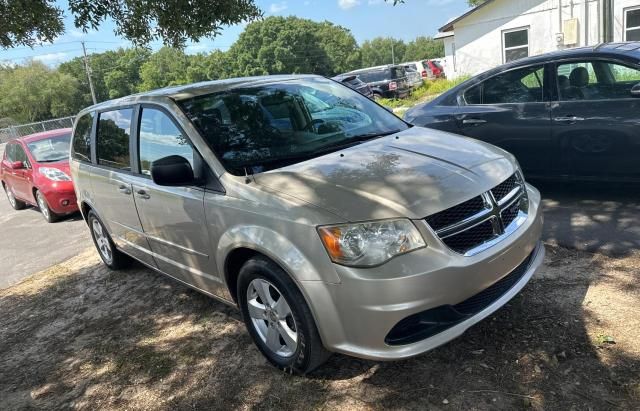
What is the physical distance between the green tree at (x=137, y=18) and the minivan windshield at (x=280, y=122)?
2.53 m

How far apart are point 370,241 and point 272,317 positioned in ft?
2.92

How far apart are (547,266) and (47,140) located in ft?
28.8

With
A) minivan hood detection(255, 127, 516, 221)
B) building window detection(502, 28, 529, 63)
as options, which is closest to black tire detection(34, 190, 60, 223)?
minivan hood detection(255, 127, 516, 221)

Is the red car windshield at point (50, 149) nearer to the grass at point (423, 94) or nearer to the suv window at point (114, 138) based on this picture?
the suv window at point (114, 138)

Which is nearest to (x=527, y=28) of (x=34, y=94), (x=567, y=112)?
(x=567, y=112)

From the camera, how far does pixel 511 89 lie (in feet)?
18.4

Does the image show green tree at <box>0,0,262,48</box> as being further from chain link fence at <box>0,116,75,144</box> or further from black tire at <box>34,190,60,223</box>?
chain link fence at <box>0,116,75,144</box>

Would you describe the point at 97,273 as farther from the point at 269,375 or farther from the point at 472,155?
the point at 472,155

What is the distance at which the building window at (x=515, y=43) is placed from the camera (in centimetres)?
1937

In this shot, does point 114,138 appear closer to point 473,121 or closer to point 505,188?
point 505,188

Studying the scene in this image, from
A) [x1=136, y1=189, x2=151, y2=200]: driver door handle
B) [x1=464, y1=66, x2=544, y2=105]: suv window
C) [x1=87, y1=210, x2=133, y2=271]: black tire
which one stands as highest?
[x1=464, y1=66, x2=544, y2=105]: suv window

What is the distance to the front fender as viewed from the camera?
2.63 metres

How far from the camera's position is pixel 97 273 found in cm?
575

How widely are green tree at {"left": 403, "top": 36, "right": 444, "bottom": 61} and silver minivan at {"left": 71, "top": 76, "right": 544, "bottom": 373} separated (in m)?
127
